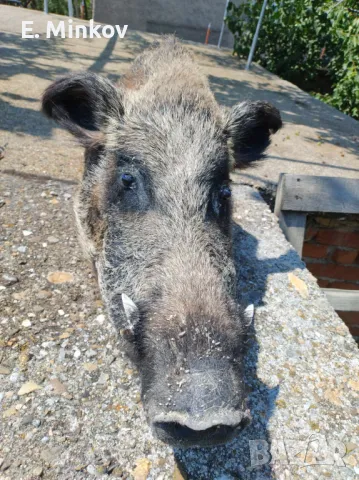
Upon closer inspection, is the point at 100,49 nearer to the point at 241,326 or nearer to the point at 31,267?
the point at 31,267

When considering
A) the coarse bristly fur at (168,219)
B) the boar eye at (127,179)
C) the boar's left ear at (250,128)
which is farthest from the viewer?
the boar's left ear at (250,128)

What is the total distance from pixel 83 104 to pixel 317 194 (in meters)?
2.27

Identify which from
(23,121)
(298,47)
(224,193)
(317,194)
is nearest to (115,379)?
(224,193)

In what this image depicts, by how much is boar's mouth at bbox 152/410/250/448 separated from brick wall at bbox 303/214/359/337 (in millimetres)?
3102

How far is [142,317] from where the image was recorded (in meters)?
1.77

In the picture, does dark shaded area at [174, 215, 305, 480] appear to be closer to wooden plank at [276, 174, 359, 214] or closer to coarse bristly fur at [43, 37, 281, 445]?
coarse bristly fur at [43, 37, 281, 445]

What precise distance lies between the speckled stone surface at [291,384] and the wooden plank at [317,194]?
51 cm

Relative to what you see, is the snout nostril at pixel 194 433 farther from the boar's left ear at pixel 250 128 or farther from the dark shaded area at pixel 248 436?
the boar's left ear at pixel 250 128

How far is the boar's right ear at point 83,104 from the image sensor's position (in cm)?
257

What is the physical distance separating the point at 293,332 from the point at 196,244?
46.4 inches

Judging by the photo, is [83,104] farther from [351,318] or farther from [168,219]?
[351,318]

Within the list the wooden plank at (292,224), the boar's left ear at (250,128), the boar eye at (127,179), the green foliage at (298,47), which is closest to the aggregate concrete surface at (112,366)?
the wooden plank at (292,224)

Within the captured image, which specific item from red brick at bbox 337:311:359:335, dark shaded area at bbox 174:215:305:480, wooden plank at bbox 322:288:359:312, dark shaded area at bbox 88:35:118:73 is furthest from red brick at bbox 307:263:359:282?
dark shaded area at bbox 88:35:118:73

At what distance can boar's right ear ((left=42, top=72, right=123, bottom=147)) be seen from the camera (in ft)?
8.43
